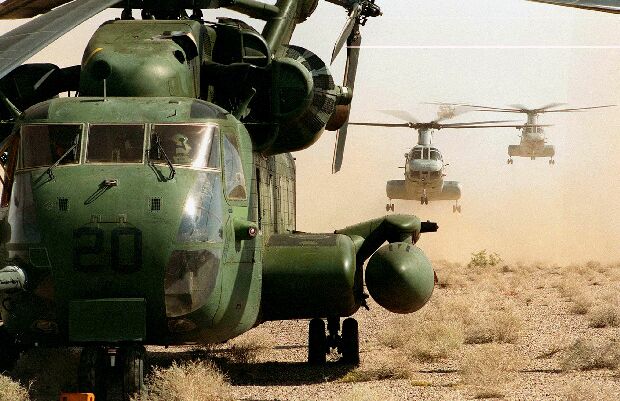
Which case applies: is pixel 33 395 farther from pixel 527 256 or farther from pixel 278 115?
pixel 527 256

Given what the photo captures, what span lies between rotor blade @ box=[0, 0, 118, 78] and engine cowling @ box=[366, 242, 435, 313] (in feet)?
13.2

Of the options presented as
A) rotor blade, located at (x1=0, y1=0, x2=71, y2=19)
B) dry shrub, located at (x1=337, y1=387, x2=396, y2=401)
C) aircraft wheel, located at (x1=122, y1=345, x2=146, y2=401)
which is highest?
rotor blade, located at (x1=0, y1=0, x2=71, y2=19)

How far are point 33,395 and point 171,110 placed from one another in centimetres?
333

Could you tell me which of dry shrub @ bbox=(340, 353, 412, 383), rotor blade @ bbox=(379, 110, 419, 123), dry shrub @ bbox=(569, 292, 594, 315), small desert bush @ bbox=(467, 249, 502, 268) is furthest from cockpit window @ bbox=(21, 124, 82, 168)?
rotor blade @ bbox=(379, 110, 419, 123)

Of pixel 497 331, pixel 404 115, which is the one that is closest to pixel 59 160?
pixel 497 331

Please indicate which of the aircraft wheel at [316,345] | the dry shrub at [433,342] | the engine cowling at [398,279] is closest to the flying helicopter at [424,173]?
the dry shrub at [433,342]

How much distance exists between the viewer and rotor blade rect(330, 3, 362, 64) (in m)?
14.7

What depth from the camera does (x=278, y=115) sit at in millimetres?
12289

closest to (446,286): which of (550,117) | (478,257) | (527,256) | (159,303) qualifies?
(478,257)

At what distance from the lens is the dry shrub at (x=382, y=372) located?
1241 cm

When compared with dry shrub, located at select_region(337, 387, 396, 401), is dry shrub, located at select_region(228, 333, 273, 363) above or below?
below

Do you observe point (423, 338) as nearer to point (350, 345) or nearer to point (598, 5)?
point (350, 345)

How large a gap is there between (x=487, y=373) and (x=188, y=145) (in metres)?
3.97

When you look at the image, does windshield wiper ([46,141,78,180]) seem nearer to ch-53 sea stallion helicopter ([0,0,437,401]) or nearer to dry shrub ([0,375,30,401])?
ch-53 sea stallion helicopter ([0,0,437,401])
